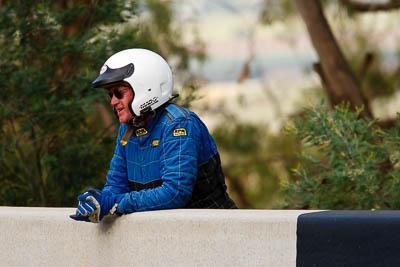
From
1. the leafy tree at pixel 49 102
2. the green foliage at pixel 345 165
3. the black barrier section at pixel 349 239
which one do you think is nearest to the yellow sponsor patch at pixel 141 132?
the black barrier section at pixel 349 239

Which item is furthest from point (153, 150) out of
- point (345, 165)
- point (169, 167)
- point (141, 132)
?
point (345, 165)

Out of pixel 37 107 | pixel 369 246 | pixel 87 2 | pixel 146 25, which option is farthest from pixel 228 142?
pixel 369 246

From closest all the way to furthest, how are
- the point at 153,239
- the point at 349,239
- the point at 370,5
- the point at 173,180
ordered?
the point at 349,239, the point at 153,239, the point at 173,180, the point at 370,5

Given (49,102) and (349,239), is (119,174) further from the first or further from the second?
(49,102)

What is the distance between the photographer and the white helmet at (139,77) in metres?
4.49

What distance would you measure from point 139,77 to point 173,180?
0.80 meters

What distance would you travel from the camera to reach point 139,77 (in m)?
4.52

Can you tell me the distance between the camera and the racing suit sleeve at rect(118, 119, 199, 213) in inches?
162

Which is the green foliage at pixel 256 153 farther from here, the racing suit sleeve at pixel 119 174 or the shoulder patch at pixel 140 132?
the shoulder patch at pixel 140 132

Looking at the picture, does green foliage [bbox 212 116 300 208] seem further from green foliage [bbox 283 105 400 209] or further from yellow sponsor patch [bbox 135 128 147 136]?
yellow sponsor patch [bbox 135 128 147 136]

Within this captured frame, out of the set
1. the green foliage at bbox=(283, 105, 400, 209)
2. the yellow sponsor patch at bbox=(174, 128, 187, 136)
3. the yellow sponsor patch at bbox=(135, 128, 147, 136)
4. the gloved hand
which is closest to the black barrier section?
the yellow sponsor patch at bbox=(174, 128, 187, 136)

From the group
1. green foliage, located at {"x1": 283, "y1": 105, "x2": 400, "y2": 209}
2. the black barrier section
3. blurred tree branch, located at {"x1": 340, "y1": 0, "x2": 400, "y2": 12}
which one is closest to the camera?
the black barrier section

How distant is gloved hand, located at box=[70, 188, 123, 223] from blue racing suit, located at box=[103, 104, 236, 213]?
0.21 ft

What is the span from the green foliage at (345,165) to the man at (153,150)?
7.98ft
